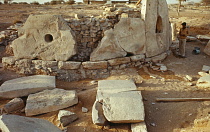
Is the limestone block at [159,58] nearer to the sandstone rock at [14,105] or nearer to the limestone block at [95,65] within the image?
the limestone block at [95,65]

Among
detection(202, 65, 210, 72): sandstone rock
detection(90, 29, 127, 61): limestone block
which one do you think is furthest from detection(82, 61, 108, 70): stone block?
detection(202, 65, 210, 72): sandstone rock

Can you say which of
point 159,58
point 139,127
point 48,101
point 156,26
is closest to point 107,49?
point 159,58

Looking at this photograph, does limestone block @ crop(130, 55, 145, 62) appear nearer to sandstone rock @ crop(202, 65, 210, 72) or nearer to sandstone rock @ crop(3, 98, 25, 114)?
sandstone rock @ crop(202, 65, 210, 72)

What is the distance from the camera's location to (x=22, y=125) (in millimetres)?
2568

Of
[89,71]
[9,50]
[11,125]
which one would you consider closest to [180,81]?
[89,71]

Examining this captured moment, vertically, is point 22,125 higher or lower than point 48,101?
higher

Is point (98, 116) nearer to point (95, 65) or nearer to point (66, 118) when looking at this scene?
point (66, 118)

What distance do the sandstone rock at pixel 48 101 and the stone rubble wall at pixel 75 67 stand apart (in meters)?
1.44

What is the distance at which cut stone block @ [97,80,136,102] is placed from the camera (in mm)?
4045

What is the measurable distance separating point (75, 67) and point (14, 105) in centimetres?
211

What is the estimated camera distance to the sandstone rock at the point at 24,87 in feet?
14.6

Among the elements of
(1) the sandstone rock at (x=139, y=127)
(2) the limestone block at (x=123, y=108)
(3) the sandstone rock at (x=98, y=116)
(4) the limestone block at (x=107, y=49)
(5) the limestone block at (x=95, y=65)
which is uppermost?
(4) the limestone block at (x=107, y=49)

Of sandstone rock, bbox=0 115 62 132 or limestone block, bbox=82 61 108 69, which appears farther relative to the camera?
limestone block, bbox=82 61 108 69

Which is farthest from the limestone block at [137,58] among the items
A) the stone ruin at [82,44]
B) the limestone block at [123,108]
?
the limestone block at [123,108]
